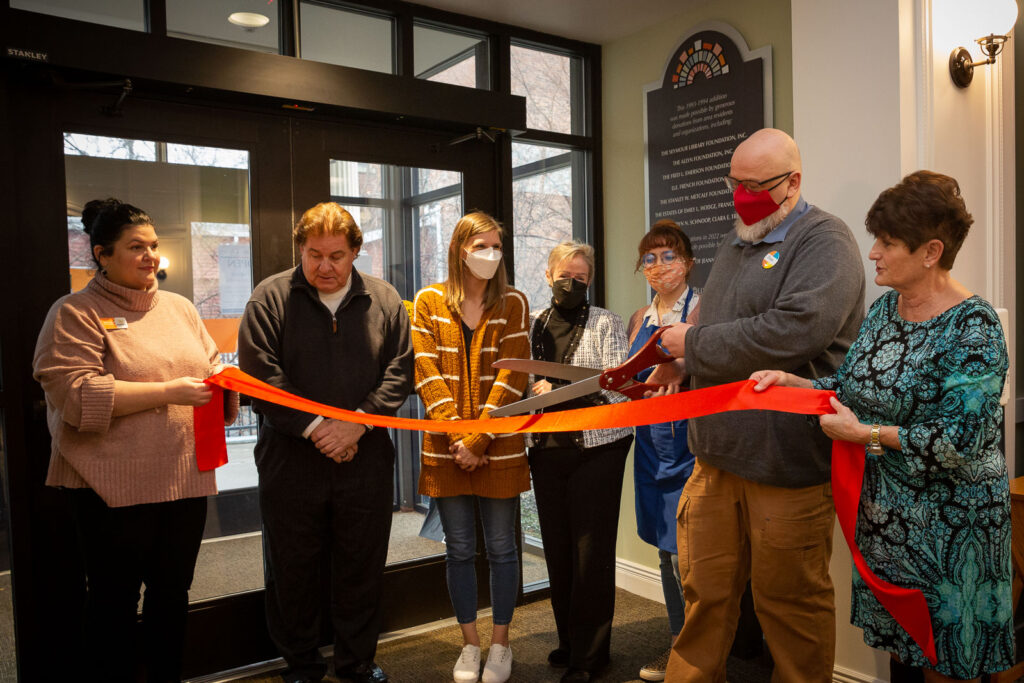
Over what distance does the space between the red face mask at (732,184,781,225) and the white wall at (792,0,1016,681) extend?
2.26ft

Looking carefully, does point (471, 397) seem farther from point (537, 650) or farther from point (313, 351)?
point (537, 650)

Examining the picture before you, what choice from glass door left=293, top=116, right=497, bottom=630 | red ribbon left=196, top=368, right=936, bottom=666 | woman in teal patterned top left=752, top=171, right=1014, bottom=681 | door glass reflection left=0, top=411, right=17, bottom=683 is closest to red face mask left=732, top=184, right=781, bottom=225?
woman in teal patterned top left=752, top=171, right=1014, bottom=681

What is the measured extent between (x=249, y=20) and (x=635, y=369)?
219 centimetres

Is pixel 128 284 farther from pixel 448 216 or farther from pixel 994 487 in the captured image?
pixel 994 487

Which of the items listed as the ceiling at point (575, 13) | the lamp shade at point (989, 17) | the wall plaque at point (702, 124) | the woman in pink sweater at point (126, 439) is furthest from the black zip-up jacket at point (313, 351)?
the lamp shade at point (989, 17)

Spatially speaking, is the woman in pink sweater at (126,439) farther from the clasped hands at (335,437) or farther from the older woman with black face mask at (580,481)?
the older woman with black face mask at (580,481)

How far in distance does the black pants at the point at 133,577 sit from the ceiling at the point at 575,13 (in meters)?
2.43

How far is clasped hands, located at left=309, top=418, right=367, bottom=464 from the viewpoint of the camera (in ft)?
8.98

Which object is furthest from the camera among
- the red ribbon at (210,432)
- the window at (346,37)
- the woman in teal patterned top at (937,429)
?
the window at (346,37)

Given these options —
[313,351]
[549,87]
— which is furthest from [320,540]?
[549,87]

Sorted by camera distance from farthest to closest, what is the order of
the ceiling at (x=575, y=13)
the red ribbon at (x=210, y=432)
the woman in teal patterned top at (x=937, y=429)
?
the ceiling at (x=575, y=13) → the red ribbon at (x=210, y=432) → the woman in teal patterned top at (x=937, y=429)

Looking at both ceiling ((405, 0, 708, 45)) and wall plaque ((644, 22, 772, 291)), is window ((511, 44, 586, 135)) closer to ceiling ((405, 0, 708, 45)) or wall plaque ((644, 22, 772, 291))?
ceiling ((405, 0, 708, 45))

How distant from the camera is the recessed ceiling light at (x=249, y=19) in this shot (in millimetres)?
3137

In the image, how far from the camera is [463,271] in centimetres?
294
